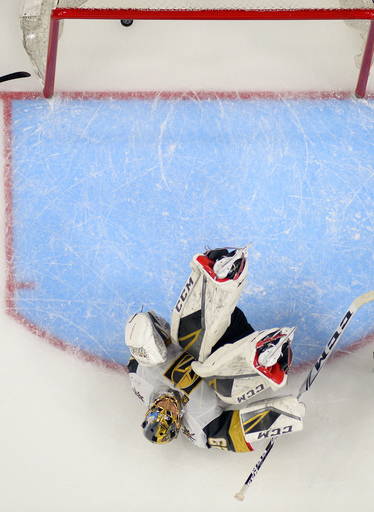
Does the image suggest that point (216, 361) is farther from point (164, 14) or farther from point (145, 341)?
point (164, 14)

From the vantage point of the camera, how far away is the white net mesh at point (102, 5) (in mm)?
2914

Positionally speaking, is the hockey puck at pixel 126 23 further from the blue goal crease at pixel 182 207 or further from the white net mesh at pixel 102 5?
the blue goal crease at pixel 182 207

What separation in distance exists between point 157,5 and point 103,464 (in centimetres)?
213

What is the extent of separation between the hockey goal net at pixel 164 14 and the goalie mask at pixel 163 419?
1557 mm

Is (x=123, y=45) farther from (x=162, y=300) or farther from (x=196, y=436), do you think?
(x=196, y=436)

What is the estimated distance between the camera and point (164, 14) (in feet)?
8.61

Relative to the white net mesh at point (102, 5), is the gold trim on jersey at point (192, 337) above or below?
below

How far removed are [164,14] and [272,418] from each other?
1.67 metres

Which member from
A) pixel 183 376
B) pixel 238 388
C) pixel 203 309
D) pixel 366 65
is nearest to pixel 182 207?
pixel 203 309

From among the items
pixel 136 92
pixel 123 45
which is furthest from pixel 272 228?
pixel 123 45

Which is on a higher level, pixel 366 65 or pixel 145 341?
pixel 366 65

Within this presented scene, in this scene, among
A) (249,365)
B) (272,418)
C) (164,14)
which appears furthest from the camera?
(164,14)

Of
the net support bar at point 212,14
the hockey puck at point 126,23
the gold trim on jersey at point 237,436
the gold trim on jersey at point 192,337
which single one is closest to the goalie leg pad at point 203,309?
the gold trim on jersey at point 192,337

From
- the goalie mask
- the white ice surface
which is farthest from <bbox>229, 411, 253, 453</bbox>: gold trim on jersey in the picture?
the white ice surface
